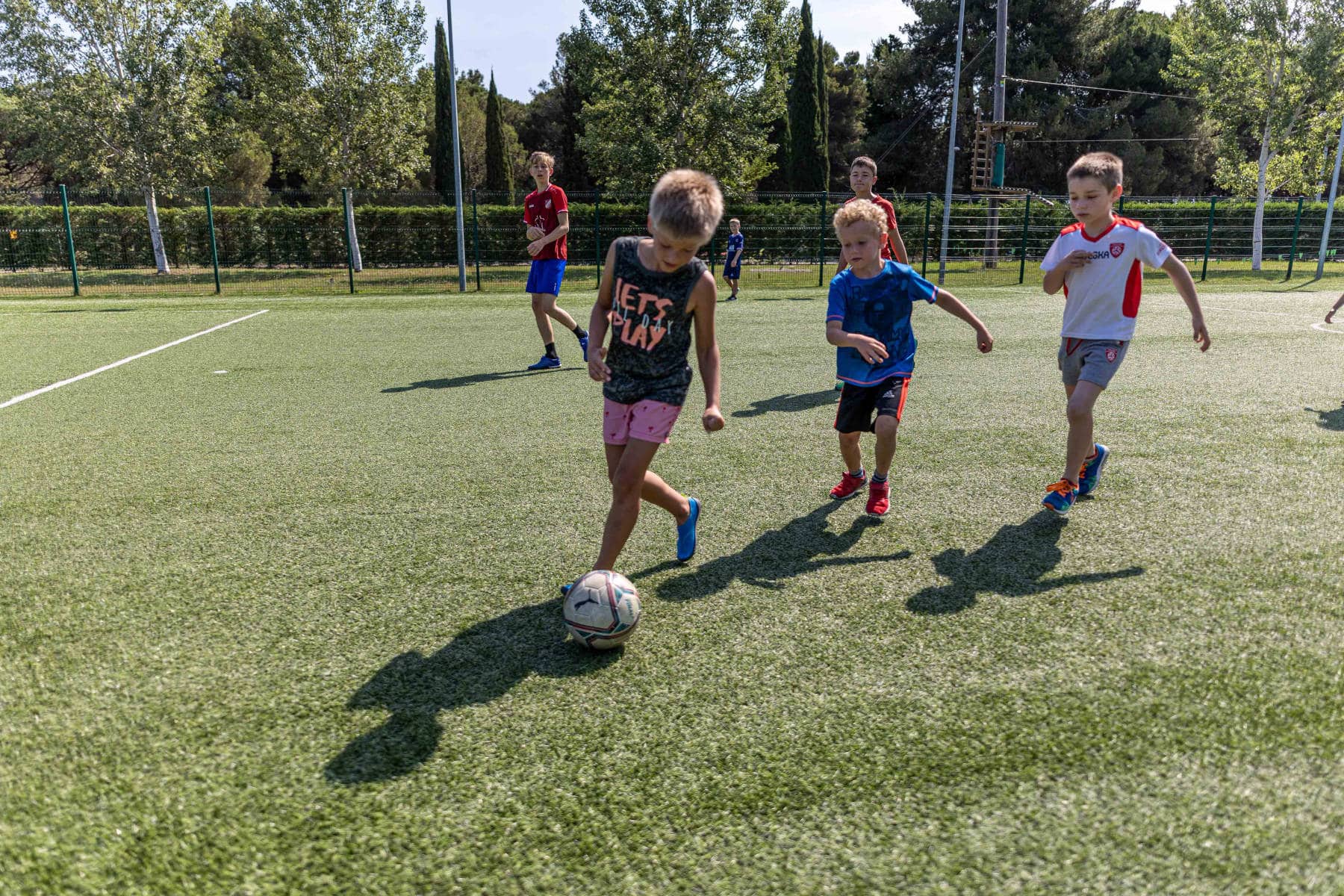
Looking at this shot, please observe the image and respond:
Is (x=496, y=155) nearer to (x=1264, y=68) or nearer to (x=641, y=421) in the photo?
(x=1264, y=68)

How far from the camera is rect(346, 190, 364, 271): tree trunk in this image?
19156 millimetres

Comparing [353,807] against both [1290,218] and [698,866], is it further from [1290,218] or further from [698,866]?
[1290,218]

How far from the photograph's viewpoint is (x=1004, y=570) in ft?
12.3

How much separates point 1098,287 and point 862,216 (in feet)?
4.37

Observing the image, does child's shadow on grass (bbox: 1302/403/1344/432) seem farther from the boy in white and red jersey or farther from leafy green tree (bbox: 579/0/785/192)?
leafy green tree (bbox: 579/0/785/192)

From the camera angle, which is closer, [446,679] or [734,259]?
[446,679]

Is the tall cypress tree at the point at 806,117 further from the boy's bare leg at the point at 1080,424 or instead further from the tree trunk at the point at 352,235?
the boy's bare leg at the point at 1080,424

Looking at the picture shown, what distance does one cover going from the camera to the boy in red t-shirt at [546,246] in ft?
28.6

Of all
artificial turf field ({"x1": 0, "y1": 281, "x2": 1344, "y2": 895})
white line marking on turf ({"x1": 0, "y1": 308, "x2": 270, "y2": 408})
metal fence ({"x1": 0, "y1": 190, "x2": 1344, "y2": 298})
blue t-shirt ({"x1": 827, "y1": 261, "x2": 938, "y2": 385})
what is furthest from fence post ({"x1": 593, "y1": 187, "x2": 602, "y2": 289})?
blue t-shirt ({"x1": 827, "y1": 261, "x2": 938, "y2": 385})

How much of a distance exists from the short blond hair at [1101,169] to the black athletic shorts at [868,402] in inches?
53.7

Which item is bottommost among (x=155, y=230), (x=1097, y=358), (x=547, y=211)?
(x=1097, y=358)

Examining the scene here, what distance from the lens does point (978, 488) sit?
16.1 feet

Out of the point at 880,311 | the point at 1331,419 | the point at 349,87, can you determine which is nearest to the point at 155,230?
the point at 349,87

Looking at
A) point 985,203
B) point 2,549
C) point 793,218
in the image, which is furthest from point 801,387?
point 985,203
